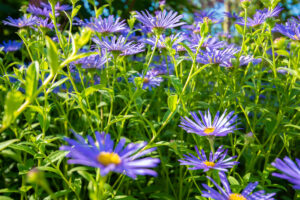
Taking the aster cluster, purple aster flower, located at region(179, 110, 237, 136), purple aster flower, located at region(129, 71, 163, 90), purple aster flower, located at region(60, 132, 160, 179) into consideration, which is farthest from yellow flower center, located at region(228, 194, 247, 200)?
purple aster flower, located at region(129, 71, 163, 90)

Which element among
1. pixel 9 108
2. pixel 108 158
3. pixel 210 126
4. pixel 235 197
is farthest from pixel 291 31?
pixel 9 108

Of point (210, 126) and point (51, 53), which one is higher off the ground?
point (51, 53)

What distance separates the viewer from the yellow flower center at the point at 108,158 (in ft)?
2.54

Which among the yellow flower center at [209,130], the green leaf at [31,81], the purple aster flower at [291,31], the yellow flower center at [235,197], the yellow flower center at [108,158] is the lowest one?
the yellow flower center at [235,197]

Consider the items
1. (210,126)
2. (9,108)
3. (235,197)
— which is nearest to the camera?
(9,108)

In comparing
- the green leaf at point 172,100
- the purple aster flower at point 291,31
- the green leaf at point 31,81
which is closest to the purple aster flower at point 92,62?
the green leaf at point 172,100

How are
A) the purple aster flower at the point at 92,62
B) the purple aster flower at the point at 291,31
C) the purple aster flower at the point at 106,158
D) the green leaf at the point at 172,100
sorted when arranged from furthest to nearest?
the purple aster flower at the point at 92,62 → the purple aster flower at the point at 291,31 → the green leaf at the point at 172,100 → the purple aster flower at the point at 106,158

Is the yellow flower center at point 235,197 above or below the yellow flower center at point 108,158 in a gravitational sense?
below

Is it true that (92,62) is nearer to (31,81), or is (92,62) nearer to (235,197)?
(31,81)

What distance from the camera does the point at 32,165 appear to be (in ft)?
4.34

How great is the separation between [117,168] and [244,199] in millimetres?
494

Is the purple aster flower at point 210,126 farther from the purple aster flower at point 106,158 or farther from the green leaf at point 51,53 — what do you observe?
the green leaf at point 51,53

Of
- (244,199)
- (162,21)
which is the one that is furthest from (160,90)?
(244,199)

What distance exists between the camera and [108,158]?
80cm
